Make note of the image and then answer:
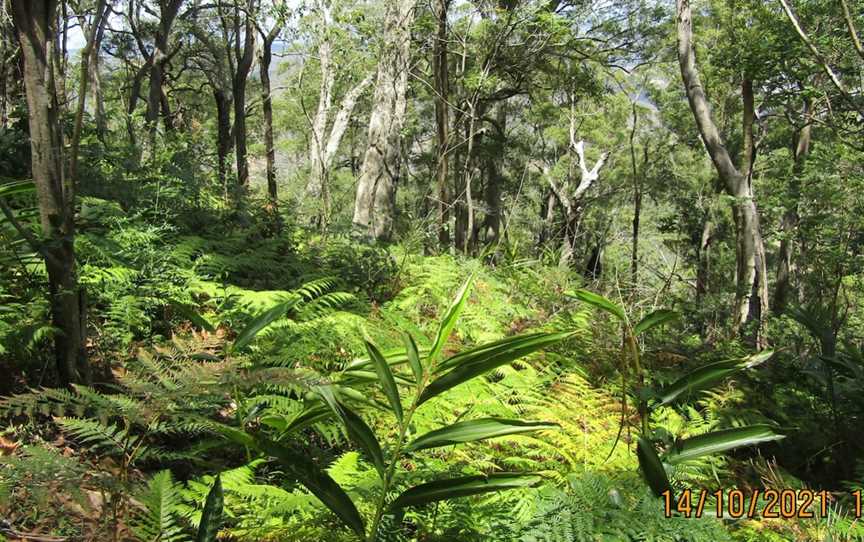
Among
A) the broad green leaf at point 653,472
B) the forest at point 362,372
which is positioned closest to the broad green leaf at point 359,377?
the forest at point 362,372

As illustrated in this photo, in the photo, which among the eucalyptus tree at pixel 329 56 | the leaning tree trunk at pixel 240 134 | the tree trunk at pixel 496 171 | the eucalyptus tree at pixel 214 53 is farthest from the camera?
the tree trunk at pixel 496 171

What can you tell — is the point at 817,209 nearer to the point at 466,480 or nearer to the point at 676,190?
the point at 676,190

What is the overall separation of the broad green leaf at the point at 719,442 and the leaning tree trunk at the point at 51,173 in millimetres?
2363

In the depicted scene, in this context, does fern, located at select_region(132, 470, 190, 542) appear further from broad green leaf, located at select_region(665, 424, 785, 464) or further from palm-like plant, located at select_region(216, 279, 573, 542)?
broad green leaf, located at select_region(665, 424, 785, 464)

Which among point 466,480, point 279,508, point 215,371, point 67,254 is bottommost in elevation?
point 279,508

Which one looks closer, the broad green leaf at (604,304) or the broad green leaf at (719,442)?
the broad green leaf at (719,442)

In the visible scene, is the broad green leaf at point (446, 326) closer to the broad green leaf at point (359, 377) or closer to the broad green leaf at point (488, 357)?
the broad green leaf at point (488, 357)

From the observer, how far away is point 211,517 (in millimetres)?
1328

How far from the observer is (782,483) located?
2158mm

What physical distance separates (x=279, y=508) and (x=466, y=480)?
584mm

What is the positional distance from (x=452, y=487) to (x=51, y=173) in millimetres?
2045

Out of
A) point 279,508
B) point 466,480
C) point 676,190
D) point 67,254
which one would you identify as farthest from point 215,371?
point 676,190

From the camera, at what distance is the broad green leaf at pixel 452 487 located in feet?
4.39

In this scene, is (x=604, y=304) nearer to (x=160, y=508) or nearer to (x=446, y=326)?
(x=446, y=326)
